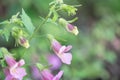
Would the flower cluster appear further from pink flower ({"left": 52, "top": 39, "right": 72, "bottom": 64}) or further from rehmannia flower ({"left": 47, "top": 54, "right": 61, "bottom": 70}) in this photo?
rehmannia flower ({"left": 47, "top": 54, "right": 61, "bottom": 70})

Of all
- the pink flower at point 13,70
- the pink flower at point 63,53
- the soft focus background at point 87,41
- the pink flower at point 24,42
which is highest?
the pink flower at point 24,42

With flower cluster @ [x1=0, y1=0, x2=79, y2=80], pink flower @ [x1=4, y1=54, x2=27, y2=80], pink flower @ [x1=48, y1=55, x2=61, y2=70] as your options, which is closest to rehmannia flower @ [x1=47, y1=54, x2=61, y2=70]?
pink flower @ [x1=48, y1=55, x2=61, y2=70]

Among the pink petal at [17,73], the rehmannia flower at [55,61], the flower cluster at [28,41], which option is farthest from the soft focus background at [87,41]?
the pink petal at [17,73]

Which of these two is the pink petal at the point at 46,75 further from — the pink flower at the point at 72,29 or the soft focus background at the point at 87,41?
the soft focus background at the point at 87,41

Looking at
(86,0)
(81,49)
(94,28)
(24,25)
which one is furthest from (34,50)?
(24,25)

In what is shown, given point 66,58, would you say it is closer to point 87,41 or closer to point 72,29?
point 72,29

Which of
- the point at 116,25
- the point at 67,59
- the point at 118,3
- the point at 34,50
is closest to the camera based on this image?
the point at 67,59

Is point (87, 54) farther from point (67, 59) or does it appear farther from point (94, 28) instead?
point (67, 59)
